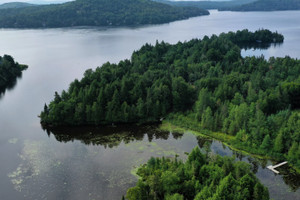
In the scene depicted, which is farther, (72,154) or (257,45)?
(257,45)

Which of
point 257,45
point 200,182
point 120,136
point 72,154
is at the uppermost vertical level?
point 257,45

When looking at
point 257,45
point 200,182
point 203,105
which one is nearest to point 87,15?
point 257,45

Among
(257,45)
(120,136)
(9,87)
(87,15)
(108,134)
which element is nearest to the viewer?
(120,136)

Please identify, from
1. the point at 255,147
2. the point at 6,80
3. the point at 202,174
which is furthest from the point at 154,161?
the point at 6,80

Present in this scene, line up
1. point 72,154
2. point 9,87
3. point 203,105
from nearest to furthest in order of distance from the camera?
point 72,154
point 203,105
point 9,87

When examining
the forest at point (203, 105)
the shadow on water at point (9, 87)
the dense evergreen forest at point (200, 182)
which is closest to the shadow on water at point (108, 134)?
the forest at point (203, 105)

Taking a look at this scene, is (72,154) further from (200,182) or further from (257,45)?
(257,45)

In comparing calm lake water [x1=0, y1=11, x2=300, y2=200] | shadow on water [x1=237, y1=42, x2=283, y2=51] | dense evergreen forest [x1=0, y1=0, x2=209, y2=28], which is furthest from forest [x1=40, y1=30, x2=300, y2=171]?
dense evergreen forest [x1=0, y1=0, x2=209, y2=28]
